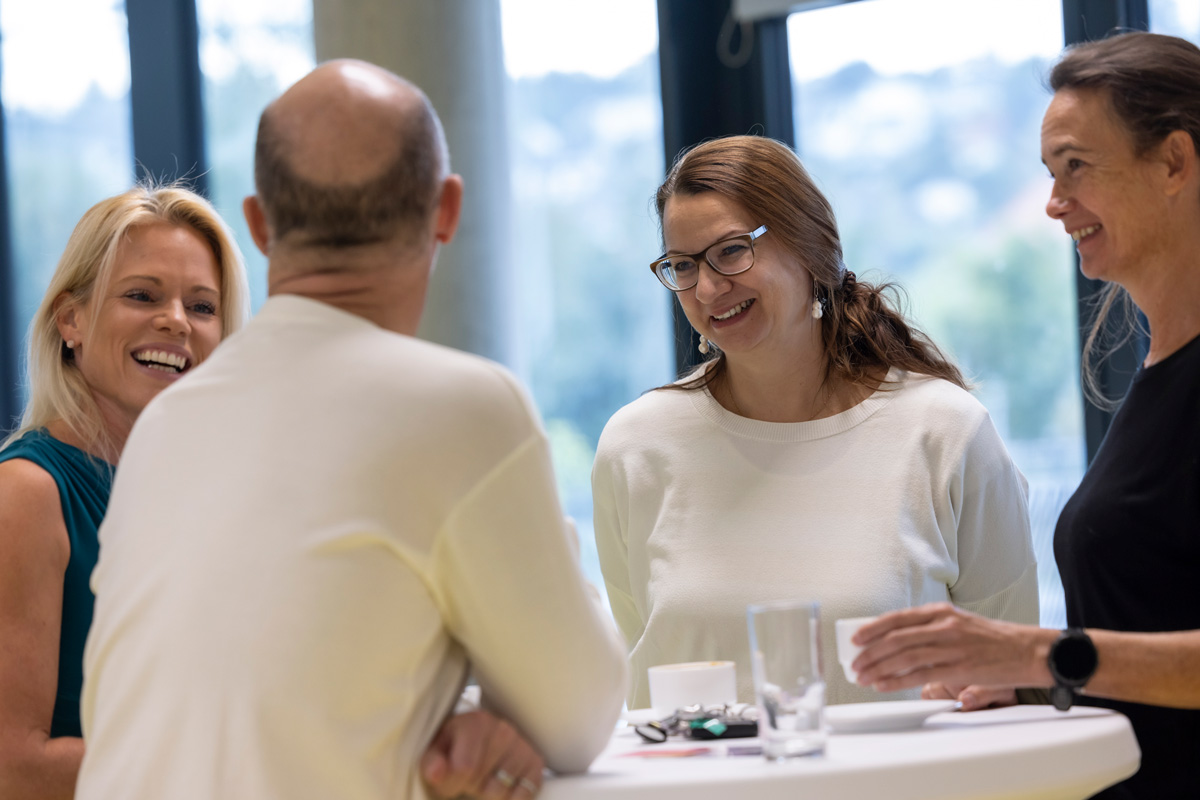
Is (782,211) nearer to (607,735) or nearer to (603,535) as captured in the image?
(603,535)

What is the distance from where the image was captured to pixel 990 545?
2.22 meters

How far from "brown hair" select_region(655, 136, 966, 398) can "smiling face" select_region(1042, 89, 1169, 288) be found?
1.77ft

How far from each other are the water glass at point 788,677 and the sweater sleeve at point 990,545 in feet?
3.53

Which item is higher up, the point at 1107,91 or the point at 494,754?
the point at 1107,91

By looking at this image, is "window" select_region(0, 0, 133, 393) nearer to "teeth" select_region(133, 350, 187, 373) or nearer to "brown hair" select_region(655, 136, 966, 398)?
"teeth" select_region(133, 350, 187, 373)

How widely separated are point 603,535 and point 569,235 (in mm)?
2182

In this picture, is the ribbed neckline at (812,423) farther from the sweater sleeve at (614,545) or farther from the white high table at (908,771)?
the white high table at (908,771)

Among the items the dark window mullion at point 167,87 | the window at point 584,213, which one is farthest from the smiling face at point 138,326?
the dark window mullion at point 167,87

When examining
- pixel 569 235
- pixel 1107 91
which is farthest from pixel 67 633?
pixel 569 235

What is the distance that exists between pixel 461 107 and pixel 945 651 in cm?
277

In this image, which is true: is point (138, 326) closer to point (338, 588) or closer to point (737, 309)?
point (737, 309)

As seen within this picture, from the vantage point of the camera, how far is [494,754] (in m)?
1.13

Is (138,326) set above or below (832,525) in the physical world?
above

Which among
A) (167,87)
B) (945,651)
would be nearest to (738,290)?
(945,651)
